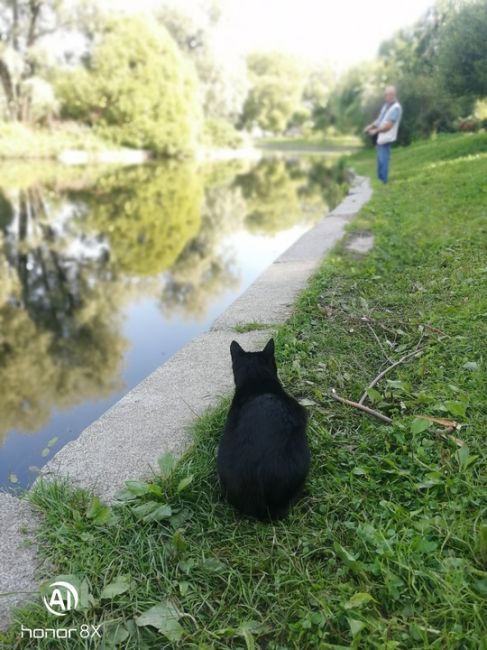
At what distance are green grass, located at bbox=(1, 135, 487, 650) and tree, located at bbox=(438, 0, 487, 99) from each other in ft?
46.2

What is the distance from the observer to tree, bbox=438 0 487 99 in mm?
13898

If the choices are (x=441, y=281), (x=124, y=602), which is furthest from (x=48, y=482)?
(x=441, y=281)

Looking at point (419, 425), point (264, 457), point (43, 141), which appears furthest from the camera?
point (43, 141)

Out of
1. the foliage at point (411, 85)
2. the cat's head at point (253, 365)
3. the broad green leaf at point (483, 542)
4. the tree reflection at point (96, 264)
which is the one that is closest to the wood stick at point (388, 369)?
the cat's head at point (253, 365)

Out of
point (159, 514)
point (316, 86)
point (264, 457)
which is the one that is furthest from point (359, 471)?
point (316, 86)

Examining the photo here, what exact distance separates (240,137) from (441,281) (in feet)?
131

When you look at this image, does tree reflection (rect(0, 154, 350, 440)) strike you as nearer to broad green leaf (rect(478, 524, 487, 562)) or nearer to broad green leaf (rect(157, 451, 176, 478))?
broad green leaf (rect(157, 451, 176, 478))

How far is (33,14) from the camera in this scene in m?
28.6

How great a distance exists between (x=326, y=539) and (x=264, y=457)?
38 centimetres

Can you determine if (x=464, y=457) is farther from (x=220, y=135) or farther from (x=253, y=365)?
(x=220, y=135)

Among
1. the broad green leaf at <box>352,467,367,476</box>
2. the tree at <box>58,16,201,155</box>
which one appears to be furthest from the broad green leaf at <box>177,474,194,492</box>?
the tree at <box>58,16,201,155</box>

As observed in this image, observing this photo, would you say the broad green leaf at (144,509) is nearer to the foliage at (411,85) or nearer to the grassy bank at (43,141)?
the foliage at (411,85)

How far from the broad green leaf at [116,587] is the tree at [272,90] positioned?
195ft

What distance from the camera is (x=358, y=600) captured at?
5.22 ft
